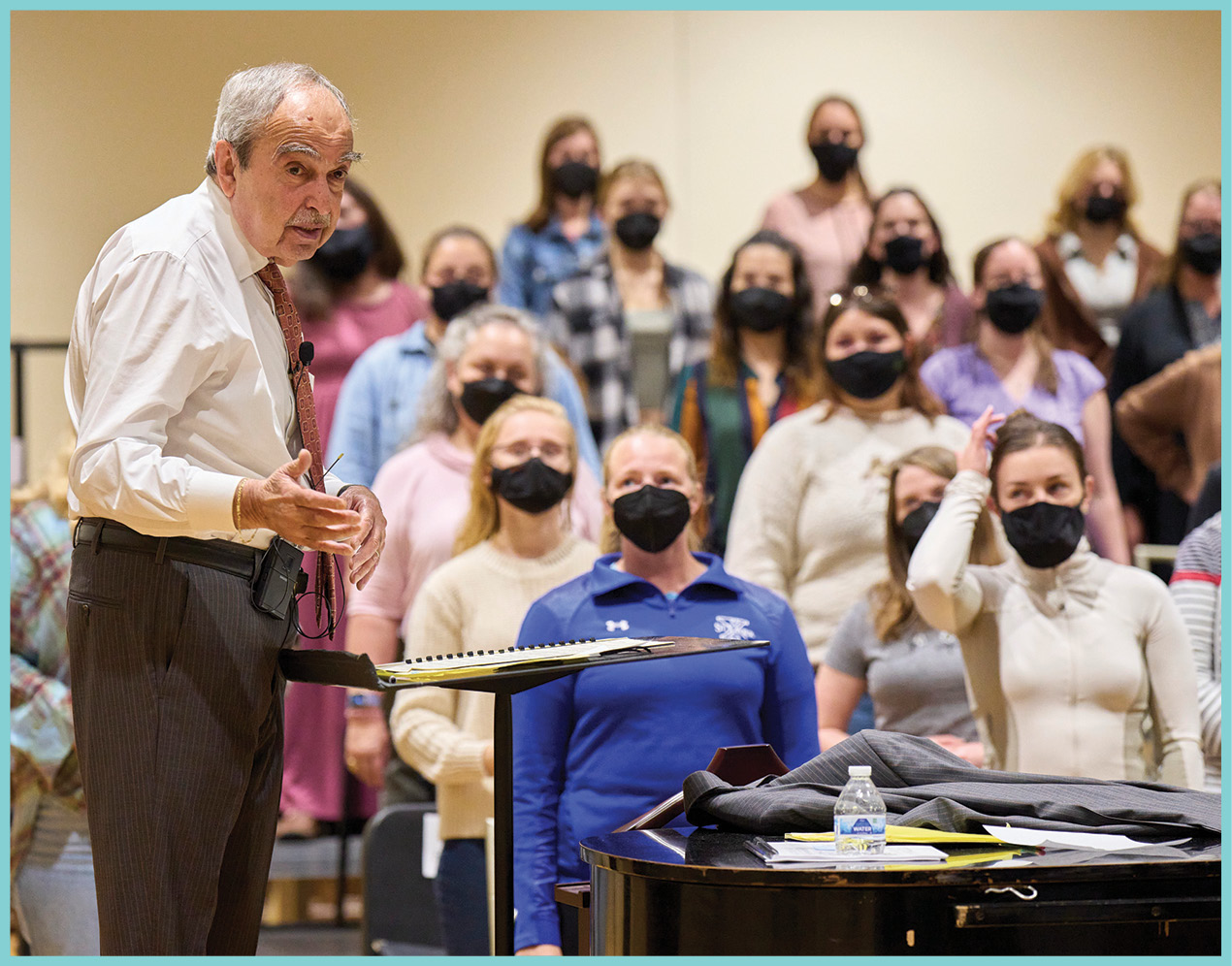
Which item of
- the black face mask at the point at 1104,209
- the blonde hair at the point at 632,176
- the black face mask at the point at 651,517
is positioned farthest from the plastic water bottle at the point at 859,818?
the black face mask at the point at 1104,209

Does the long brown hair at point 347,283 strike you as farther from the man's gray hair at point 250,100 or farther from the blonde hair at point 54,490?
the man's gray hair at point 250,100

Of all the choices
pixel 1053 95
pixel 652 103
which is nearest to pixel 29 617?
pixel 652 103

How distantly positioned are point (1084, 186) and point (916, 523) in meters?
2.24

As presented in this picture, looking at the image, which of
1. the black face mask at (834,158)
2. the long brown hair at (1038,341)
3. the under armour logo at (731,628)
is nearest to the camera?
the under armour logo at (731,628)

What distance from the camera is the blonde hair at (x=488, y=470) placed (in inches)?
145

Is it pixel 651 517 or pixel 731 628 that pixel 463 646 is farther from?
pixel 731 628

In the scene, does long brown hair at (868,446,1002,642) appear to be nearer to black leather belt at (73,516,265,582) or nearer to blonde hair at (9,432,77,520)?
black leather belt at (73,516,265,582)

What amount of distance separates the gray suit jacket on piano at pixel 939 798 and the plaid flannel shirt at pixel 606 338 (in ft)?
8.44

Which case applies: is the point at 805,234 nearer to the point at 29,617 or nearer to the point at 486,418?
the point at 486,418

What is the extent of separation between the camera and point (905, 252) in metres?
4.73

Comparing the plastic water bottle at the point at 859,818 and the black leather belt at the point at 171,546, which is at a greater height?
the black leather belt at the point at 171,546

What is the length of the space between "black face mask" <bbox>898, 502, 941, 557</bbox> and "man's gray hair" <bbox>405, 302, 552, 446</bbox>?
1.15 metres

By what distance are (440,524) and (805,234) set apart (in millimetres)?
1798

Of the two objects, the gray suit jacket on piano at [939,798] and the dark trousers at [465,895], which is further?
the dark trousers at [465,895]
